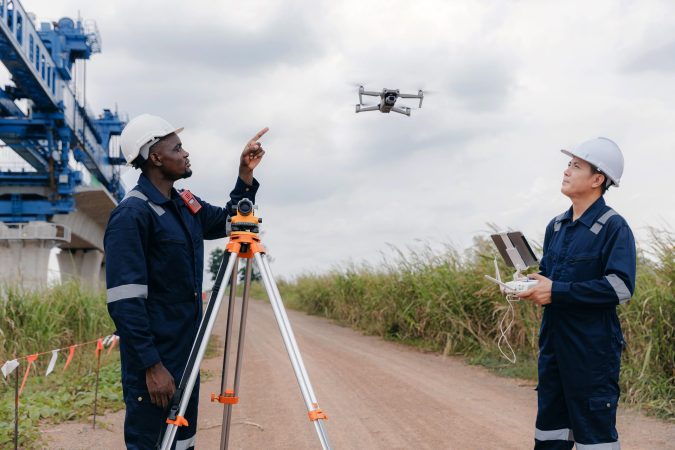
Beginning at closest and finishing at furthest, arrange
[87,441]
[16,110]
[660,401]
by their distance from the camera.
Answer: [87,441] < [660,401] < [16,110]

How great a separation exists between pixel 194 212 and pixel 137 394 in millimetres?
1033

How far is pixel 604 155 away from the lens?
3686 millimetres

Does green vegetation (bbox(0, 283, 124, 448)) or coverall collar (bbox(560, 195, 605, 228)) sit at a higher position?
coverall collar (bbox(560, 195, 605, 228))

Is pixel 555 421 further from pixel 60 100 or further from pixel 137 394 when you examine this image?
pixel 60 100

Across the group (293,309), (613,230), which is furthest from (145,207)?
(293,309)

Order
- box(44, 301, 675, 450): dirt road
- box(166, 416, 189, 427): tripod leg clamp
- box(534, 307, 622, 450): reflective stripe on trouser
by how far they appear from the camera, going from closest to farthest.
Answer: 1. box(166, 416, 189, 427): tripod leg clamp
2. box(534, 307, 622, 450): reflective stripe on trouser
3. box(44, 301, 675, 450): dirt road

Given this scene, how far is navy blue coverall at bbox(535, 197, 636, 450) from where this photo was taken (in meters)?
3.46

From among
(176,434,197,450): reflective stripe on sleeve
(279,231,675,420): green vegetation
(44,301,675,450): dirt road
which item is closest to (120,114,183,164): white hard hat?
(176,434,197,450): reflective stripe on sleeve

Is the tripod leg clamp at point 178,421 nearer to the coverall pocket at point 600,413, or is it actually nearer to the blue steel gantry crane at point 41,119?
the coverall pocket at point 600,413

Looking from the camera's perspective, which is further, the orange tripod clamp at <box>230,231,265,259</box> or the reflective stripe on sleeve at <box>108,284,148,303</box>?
the orange tripod clamp at <box>230,231,265,259</box>

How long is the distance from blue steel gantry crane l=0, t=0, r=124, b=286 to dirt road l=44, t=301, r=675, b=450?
16.4 metres

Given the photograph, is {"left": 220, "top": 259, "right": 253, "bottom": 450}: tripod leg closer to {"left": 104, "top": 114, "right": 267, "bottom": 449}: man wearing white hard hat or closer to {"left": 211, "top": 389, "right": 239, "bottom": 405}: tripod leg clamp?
{"left": 211, "top": 389, "right": 239, "bottom": 405}: tripod leg clamp

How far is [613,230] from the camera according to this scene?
140 inches

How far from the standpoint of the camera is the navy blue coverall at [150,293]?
3152 mm
